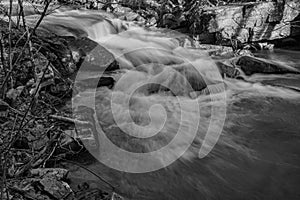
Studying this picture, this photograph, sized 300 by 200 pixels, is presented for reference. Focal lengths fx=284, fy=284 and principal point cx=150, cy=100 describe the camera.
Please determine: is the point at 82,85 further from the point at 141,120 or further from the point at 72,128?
the point at 72,128

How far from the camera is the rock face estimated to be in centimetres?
806

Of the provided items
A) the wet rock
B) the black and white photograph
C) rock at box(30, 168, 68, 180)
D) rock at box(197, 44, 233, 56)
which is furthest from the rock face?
the wet rock

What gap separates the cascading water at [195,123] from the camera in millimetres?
3129

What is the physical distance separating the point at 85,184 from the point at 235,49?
6269 mm

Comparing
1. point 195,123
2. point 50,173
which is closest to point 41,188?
point 50,173

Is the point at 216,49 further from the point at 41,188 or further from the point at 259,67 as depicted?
the point at 41,188

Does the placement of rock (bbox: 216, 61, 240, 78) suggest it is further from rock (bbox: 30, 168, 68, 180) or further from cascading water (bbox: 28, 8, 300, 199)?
rock (bbox: 30, 168, 68, 180)

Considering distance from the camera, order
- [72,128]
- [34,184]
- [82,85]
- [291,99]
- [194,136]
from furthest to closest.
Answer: [291,99] → [82,85] → [194,136] → [72,128] → [34,184]

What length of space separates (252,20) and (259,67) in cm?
232

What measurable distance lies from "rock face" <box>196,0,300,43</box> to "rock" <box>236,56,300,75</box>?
172cm

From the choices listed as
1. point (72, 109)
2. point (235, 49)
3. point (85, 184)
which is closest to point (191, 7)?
point (235, 49)

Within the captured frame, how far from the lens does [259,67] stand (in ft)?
21.0

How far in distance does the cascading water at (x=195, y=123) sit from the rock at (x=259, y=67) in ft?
Answer: 0.72

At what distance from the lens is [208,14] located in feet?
26.8
